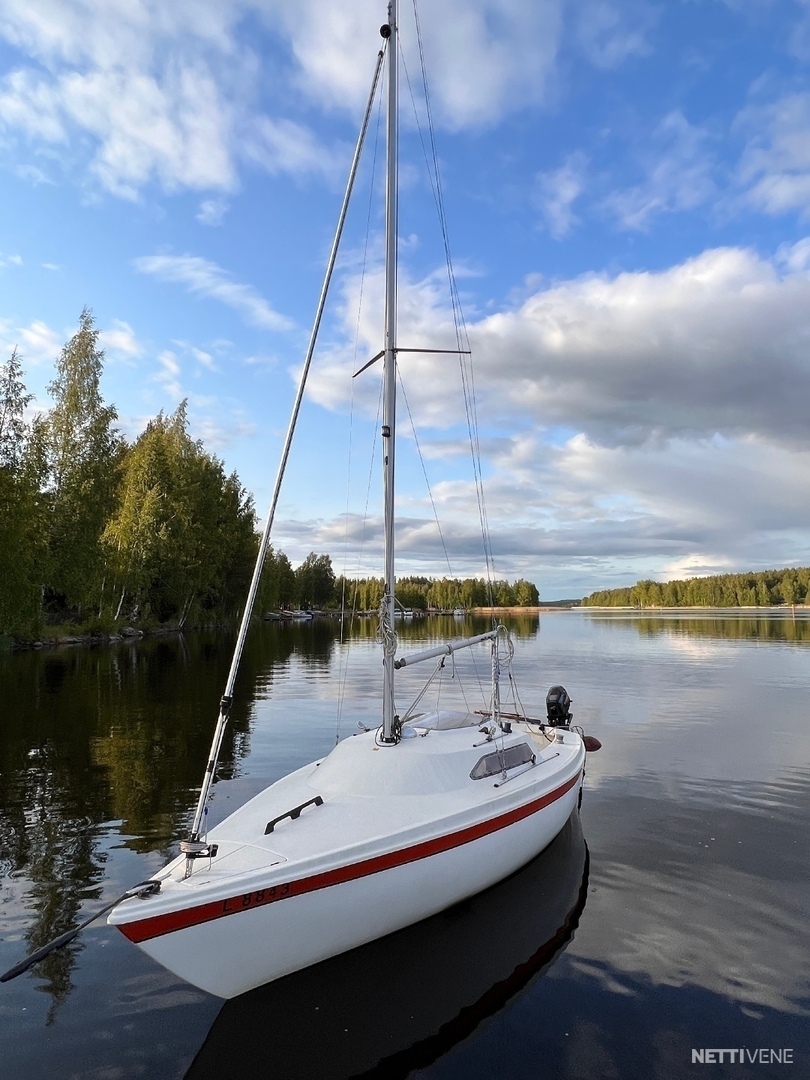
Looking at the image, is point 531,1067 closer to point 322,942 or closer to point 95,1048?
point 322,942

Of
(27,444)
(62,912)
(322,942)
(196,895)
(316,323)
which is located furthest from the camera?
(27,444)

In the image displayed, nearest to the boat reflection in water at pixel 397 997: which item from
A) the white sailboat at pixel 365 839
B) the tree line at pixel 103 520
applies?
the white sailboat at pixel 365 839

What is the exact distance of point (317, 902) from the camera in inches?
242

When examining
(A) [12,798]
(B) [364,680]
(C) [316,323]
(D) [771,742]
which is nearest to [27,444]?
(B) [364,680]

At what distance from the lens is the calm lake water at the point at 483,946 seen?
581 cm

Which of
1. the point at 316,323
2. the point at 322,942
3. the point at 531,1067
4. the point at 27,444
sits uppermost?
the point at 27,444

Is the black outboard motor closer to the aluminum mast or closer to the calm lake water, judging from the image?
the calm lake water

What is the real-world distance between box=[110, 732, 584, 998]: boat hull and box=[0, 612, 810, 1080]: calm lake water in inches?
21.7

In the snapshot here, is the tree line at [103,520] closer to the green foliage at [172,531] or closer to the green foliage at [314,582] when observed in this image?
the green foliage at [172,531]

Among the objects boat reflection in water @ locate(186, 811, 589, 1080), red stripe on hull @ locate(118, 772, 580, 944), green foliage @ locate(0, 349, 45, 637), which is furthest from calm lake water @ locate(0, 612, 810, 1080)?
green foliage @ locate(0, 349, 45, 637)

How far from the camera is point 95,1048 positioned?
5.77 m

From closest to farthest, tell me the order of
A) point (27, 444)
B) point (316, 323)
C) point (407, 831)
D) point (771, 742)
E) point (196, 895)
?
point (196, 895), point (407, 831), point (316, 323), point (771, 742), point (27, 444)

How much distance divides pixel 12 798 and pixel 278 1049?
9.25m

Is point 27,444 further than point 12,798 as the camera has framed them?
Yes
